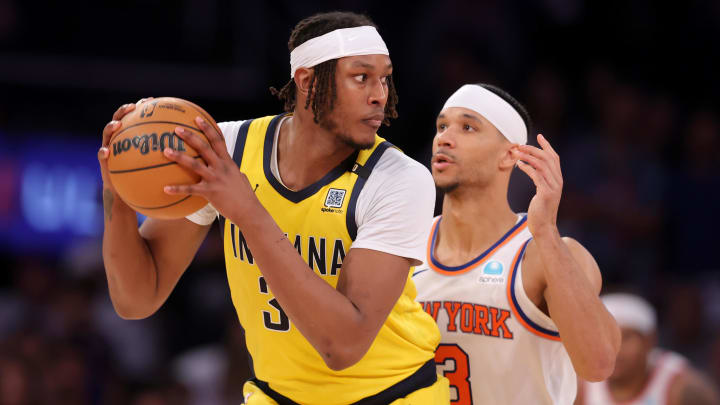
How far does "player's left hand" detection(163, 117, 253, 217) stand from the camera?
9.52 ft

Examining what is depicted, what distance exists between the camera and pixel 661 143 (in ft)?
29.0

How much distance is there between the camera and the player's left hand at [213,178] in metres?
2.90

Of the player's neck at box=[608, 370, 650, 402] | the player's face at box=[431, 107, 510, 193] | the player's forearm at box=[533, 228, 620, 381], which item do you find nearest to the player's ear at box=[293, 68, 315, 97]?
the player's face at box=[431, 107, 510, 193]

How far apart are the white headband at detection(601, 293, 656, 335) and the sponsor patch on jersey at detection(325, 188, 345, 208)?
3346 millimetres

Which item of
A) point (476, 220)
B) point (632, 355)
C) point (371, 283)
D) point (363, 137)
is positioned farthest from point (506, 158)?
point (632, 355)

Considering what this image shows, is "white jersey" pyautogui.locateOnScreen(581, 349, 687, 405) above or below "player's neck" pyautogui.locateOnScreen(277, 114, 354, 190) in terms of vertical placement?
below

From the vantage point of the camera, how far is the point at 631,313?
20.5 ft

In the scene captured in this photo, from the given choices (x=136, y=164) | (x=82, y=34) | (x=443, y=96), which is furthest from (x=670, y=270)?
(x=136, y=164)

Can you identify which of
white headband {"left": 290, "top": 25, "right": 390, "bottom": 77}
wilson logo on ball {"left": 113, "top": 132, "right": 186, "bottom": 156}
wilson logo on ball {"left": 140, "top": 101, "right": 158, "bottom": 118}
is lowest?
wilson logo on ball {"left": 113, "top": 132, "right": 186, "bottom": 156}

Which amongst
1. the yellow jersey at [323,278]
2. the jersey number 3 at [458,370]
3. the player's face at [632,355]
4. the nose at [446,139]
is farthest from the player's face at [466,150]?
the player's face at [632,355]

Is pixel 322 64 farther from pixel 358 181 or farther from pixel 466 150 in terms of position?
pixel 466 150

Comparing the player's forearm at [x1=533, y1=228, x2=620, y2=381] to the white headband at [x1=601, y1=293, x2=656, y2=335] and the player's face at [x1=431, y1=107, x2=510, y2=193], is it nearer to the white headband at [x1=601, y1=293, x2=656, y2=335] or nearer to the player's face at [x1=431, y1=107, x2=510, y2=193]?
the player's face at [x1=431, y1=107, x2=510, y2=193]

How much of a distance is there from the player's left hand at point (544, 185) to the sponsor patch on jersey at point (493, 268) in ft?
1.49

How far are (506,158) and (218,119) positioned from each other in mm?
4214
